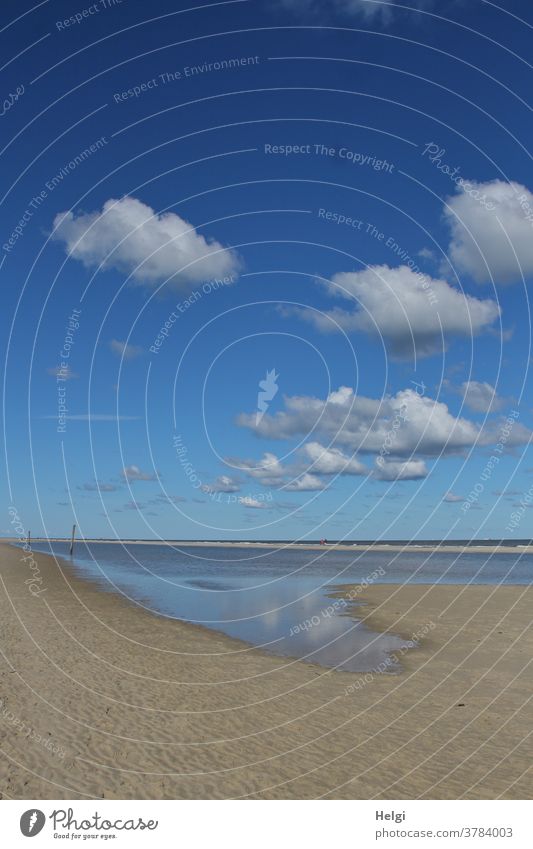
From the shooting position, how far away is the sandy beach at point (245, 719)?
1084cm

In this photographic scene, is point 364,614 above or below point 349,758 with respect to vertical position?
above

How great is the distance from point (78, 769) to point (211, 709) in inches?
199

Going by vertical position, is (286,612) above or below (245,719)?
above

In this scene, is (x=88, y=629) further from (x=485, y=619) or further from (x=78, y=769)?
(x=485, y=619)

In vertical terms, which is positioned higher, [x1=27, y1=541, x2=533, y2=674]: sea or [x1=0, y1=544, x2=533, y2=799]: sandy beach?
[x1=27, y1=541, x2=533, y2=674]: sea

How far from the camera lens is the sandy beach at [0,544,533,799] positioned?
1084 cm

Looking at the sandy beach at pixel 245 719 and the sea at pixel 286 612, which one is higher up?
the sea at pixel 286 612

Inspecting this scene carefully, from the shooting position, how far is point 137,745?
12383 millimetres

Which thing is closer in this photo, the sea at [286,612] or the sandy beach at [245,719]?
the sandy beach at [245,719]

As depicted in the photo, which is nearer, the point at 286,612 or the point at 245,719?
the point at 245,719

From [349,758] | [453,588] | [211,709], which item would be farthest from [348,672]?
[453,588]

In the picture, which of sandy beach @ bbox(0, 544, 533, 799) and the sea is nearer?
sandy beach @ bbox(0, 544, 533, 799)

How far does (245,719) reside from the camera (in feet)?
48.3
